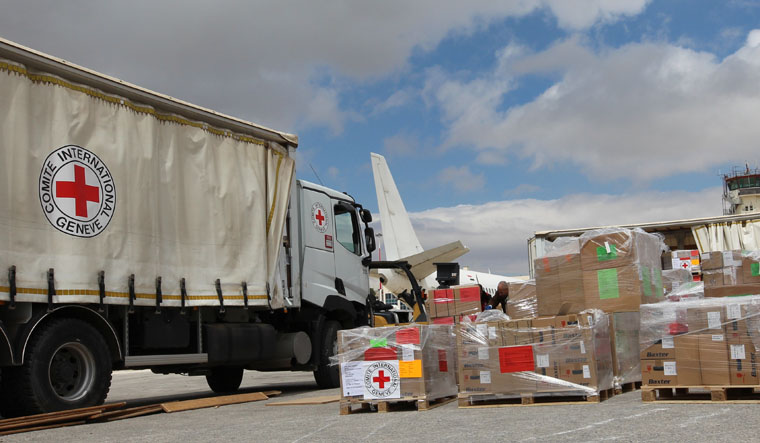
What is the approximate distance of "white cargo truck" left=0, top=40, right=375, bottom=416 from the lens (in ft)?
25.6

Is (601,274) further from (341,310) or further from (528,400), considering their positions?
(341,310)

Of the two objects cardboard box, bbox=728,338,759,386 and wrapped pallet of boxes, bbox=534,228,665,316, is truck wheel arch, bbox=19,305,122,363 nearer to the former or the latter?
wrapped pallet of boxes, bbox=534,228,665,316

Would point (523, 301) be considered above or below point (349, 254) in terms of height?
below

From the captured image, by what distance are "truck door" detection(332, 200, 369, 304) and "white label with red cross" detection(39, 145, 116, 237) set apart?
184 inches

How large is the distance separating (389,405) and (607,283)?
308 centimetres

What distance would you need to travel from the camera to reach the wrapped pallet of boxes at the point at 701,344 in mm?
7586

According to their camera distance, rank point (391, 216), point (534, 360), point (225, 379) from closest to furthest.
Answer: point (534, 360) → point (225, 379) → point (391, 216)

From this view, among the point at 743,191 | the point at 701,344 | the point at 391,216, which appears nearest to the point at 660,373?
the point at 701,344

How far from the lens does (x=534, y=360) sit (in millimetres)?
8398

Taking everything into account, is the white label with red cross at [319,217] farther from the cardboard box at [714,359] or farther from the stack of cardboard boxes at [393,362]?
the cardboard box at [714,359]

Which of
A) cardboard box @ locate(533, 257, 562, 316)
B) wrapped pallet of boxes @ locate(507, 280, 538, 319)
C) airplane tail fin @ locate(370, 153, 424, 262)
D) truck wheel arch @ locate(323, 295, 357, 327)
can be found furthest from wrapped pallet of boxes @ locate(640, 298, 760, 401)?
airplane tail fin @ locate(370, 153, 424, 262)

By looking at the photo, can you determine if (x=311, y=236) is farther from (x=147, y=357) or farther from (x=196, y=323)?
(x=147, y=357)

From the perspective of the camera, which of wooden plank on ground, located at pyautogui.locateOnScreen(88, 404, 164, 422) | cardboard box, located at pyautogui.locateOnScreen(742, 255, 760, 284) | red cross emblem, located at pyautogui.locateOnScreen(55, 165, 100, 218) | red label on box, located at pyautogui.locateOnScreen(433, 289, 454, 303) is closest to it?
red cross emblem, located at pyautogui.locateOnScreen(55, 165, 100, 218)

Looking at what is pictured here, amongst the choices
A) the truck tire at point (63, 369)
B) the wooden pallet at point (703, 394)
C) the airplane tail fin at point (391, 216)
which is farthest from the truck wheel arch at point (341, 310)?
the airplane tail fin at point (391, 216)
